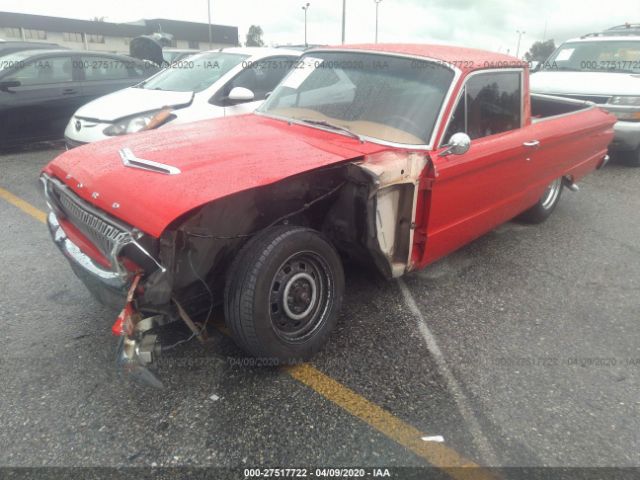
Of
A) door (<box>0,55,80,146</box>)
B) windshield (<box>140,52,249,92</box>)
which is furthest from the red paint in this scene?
door (<box>0,55,80,146</box>)

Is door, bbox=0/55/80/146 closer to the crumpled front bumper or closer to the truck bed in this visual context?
the crumpled front bumper

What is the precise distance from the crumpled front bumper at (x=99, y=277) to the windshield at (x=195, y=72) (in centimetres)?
379

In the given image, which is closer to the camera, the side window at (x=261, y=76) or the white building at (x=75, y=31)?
the side window at (x=261, y=76)

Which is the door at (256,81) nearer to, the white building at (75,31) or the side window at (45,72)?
the side window at (45,72)

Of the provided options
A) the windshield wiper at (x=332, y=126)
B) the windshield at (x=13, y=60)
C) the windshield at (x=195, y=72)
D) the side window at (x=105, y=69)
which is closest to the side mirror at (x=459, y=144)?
the windshield wiper at (x=332, y=126)

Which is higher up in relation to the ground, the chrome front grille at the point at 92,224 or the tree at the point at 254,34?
the tree at the point at 254,34

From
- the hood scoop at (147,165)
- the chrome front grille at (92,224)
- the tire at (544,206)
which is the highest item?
the hood scoop at (147,165)

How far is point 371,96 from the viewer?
3.34 metres

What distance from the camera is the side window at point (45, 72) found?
279 inches

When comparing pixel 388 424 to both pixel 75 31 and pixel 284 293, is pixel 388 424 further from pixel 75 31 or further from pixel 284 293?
pixel 75 31

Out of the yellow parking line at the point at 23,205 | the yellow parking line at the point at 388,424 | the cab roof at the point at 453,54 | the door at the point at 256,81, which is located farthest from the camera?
the door at the point at 256,81

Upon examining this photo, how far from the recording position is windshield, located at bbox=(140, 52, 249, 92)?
609 centimetres

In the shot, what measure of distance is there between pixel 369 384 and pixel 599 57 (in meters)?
8.09

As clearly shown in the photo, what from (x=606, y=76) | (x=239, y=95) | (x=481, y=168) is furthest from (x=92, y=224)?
(x=606, y=76)
